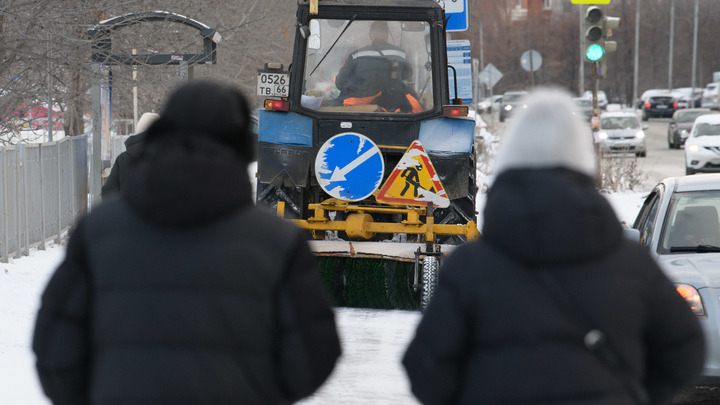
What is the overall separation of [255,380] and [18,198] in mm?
9880

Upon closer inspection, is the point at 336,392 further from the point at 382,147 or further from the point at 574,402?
the point at 574,402

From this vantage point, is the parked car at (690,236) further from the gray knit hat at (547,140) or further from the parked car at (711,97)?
the parked car at (711,97)

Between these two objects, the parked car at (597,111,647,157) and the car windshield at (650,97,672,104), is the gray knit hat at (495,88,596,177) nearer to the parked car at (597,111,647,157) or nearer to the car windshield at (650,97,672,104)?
the parked car at (597,111,647,157)

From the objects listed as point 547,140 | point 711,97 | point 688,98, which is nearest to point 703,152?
point 547,140

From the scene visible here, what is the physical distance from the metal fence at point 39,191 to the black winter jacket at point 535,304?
9531 millimetres

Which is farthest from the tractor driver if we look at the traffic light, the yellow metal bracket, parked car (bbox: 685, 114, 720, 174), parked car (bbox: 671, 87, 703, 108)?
parked car (bbox: 671, 87, 703, 108)

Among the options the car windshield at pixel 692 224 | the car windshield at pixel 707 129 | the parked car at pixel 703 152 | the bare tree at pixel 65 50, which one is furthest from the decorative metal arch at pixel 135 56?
the car windshield at pixel 707 129

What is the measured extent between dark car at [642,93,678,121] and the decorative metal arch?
57456mm

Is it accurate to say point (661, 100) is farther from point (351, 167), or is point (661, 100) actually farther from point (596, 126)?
point (351, 167)

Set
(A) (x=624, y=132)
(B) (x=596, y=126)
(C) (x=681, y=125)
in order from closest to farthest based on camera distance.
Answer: (B) (x=596, y=126)
(A) (x=624, y=132)
(C) (x=681, y=125)

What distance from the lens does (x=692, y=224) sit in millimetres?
6695

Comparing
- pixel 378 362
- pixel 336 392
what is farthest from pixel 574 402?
pixel 378 362

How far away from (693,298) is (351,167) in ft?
12.1

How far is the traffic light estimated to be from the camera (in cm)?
1602
